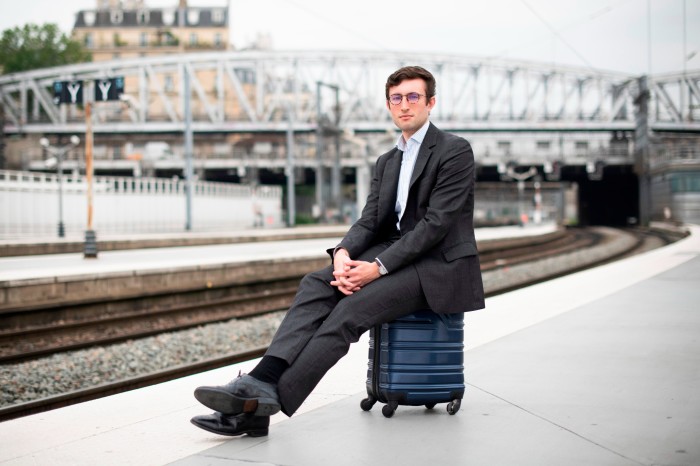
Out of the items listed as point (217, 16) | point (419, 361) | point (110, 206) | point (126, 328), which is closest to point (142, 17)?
point (217, 16)

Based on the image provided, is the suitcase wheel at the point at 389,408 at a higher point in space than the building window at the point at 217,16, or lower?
lower

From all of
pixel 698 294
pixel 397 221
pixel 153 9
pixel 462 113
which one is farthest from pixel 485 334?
pixel 153 9

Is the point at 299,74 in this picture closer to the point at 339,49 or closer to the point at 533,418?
the point at 339,49

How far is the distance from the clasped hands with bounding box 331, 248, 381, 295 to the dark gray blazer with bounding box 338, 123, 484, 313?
3.1 inches

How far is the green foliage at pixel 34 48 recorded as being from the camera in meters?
94.5

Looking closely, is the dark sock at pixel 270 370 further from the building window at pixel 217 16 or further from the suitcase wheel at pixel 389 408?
the building window at pixel 217 16

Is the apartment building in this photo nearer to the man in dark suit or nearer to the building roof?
the building roof

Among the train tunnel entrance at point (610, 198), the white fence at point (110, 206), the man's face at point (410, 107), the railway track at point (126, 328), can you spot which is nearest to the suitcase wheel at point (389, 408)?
the man's face at point (410, 107)

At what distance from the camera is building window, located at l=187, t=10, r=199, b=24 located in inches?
4341

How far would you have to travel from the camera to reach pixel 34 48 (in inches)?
3765

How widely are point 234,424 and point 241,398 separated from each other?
0.48ft

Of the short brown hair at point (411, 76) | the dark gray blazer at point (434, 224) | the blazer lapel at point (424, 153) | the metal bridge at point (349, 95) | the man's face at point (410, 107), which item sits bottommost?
the dark gray blazer at point (434, 224)

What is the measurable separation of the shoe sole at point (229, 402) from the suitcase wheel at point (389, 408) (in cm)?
65

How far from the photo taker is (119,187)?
1388 inches
